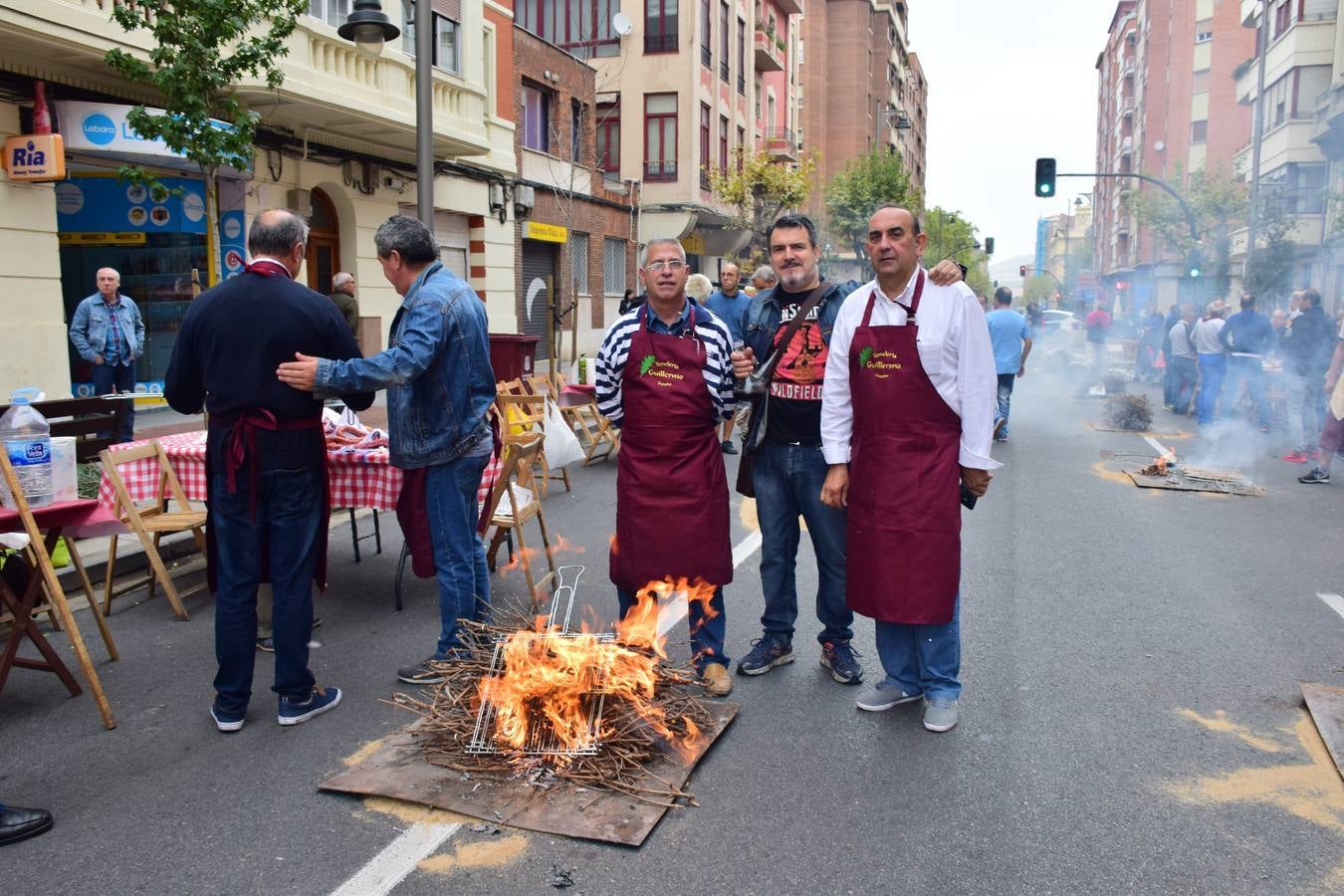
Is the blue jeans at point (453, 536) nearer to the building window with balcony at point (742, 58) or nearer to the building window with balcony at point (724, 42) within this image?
the building window with balcony at point (724, 42)

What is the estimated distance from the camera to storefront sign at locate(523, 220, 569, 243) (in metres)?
24.2

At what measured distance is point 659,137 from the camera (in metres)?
32.2

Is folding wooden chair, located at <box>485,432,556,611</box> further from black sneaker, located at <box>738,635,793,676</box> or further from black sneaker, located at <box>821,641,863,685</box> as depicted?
black sneaker, located at <box>821,641,863,685</box>

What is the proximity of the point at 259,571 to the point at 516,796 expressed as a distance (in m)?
1.52

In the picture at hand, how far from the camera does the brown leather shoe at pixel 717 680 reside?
457 cm

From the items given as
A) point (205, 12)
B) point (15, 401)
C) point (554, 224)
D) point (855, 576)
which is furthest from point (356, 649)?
point (554, 224)

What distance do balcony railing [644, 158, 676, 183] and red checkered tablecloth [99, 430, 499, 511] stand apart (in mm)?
27157

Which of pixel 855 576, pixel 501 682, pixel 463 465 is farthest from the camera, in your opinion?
pixel 463 465

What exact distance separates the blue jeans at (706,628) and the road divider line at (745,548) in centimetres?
221

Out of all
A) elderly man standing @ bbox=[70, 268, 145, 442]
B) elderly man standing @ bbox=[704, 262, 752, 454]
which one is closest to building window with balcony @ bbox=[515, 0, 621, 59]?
elderly man standing @ bbox=[70, 268, 145, 442]

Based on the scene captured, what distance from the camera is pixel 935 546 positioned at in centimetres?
416

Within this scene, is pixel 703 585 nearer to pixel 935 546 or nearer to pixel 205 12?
pixel 935 546

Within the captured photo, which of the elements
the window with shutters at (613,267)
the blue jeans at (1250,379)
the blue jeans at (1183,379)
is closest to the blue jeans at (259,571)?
the blue jeans at (1250,379)

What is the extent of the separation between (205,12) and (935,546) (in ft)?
25.0
